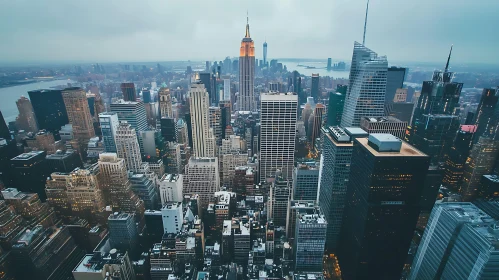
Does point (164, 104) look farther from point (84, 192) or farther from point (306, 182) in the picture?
point (306, 182)

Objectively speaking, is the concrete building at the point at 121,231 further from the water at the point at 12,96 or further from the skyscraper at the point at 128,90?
the skyscraper at the point at 128,90

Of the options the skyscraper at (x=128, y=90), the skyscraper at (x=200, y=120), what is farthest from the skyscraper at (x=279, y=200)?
the skyscraper at (x=128, y=90)

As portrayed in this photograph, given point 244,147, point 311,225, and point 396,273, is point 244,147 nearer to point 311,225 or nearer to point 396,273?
point 311,225

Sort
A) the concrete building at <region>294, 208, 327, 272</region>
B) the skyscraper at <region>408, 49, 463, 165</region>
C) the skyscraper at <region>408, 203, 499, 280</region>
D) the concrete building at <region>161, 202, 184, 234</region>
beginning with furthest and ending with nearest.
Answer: the skyscraper at <region>408, 49, 463, 165</region>
the concrete building at <region>161, 202, 184, 234</region>
the concrete building at <region>294, 208, 327, 272</region>
the skyscraper at <region>408, 203, 499, 280</region>

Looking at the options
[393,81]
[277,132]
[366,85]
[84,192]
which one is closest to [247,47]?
[393,81]

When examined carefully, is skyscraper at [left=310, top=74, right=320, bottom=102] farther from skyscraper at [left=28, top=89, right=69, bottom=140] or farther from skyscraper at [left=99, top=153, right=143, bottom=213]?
skyscraper at [left=28, top=89, right=69, bottom=140]

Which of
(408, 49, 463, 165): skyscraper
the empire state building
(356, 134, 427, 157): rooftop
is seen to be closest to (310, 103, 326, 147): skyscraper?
(408, 49, 463, 165): skyscraper
